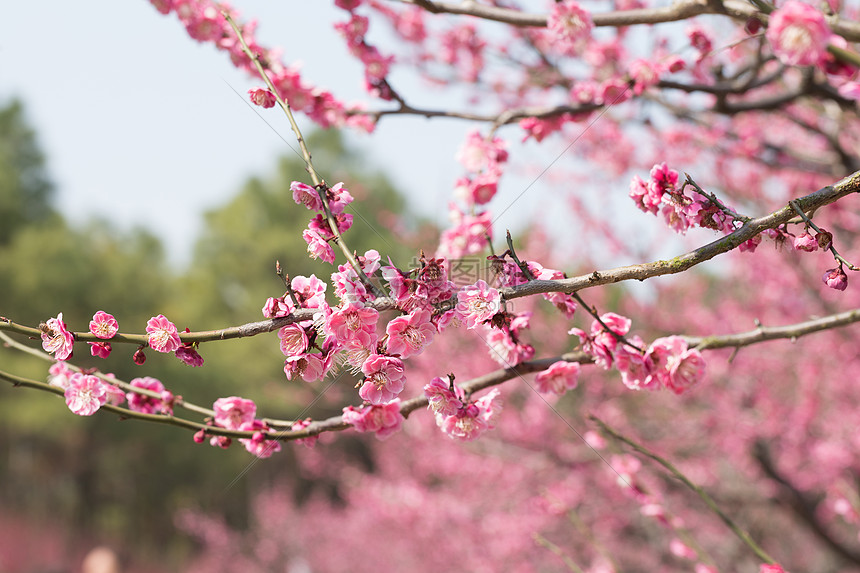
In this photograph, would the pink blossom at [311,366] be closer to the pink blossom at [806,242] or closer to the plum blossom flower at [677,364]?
the plum blossom flower at [677,364]

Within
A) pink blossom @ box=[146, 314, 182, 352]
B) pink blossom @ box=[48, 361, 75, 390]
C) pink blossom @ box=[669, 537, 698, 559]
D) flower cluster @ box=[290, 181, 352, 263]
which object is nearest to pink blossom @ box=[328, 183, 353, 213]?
flower cluster @ box=[290, 181, 352, 263]

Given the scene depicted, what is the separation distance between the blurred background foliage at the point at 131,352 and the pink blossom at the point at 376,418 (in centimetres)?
860

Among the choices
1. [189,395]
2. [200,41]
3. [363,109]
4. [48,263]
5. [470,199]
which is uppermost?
[48,263]

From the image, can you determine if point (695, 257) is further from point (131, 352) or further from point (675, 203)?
point (131, 352)

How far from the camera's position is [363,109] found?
2.41 m

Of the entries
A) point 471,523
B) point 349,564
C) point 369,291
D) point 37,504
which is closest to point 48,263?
point 37,504

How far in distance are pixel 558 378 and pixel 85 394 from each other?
1.06 m

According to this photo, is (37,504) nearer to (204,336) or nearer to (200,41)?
(200,41)

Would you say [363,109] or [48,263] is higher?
[48,263]

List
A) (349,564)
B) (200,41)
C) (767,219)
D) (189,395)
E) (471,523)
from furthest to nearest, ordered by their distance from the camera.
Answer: (189,395), (349,564), (471,523), (200,41), (767,219)

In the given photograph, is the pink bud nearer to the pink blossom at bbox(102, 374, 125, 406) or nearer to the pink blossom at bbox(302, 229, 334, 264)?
the pink blossom at bbox(302, 229, 334, 264)

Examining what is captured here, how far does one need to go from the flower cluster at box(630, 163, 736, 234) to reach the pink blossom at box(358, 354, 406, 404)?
2.18ft

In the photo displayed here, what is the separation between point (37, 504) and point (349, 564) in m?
8.26

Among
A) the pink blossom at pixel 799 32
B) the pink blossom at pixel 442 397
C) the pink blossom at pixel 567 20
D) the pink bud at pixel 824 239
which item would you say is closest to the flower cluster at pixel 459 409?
the pink blossom at pixel 442 397
